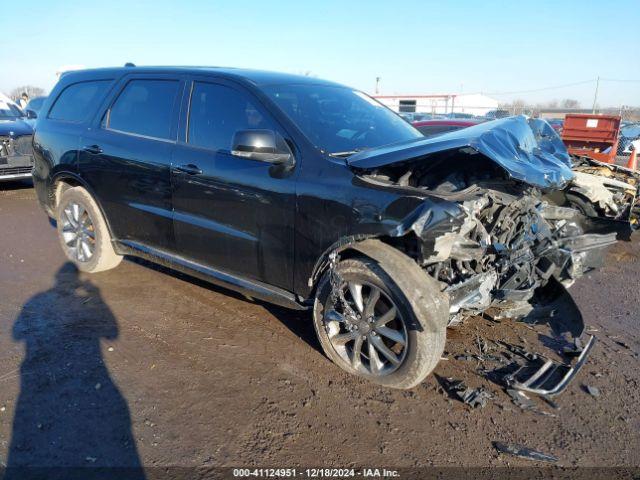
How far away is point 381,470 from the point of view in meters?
2.28

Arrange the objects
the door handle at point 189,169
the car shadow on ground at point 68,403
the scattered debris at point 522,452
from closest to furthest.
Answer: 1. the car shadow on ground at point 68,403
2. the scattered debris at point 522,452
3. the door handle at point 189,169

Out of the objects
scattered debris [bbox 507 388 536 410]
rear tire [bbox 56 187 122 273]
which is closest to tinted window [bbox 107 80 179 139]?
rear tire [bbox 56 187 122 273]

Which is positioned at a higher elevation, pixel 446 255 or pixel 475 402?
pixel 446 255

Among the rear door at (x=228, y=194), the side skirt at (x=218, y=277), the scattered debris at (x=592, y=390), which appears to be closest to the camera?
the scattered debris at (x=592, y=390)

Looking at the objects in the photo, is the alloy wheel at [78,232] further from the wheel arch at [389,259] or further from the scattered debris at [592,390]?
the scattered debris at [592,390]

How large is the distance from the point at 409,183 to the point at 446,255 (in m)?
0.65

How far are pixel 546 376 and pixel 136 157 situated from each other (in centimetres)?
344

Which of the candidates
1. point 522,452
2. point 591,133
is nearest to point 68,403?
point 522,452

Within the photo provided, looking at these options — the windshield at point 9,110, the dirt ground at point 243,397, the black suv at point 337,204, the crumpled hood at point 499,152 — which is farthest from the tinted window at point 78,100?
the windshield at point 9,110

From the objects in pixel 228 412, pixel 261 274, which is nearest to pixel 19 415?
pixel 228 412

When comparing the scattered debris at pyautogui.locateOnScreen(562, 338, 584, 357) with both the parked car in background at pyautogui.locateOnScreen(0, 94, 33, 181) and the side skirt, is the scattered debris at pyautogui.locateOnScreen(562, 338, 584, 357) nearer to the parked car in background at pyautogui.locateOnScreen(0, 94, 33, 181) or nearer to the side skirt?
the side skirt

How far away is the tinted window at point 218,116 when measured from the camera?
3283mm

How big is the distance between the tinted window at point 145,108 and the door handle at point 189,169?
334 millimetres

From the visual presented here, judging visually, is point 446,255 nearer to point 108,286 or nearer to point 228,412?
point 228,412
